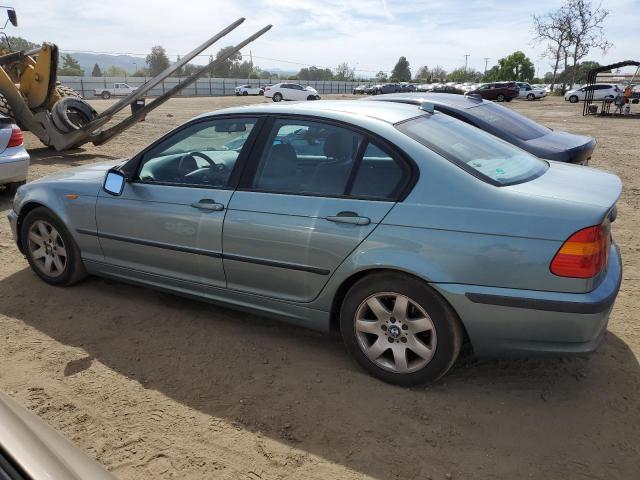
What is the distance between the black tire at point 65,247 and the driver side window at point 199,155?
934 millimetres

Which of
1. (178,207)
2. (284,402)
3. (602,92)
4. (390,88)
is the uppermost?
(390,88)

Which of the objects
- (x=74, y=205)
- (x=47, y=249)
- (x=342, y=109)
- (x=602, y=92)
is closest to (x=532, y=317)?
(x=342, y=109)

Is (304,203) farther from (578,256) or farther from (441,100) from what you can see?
(441,100)

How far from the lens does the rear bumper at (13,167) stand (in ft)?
22.5

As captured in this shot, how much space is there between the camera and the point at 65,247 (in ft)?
14.0

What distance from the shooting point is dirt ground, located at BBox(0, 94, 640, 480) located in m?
2.49

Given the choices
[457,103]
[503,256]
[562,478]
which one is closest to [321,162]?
[503,256]

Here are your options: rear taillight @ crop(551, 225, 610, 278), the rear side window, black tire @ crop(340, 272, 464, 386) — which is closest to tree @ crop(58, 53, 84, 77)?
the rear side window

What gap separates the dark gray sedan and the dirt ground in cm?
208

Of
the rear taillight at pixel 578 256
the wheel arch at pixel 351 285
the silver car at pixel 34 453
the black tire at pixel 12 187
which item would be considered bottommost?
the black tire at pixel 12 187

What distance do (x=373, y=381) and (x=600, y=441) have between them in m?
1.19

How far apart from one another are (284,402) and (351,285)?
0.76m

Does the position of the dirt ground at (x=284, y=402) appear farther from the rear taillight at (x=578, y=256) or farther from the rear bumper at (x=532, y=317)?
the rear taillight at (x=578, y=256)

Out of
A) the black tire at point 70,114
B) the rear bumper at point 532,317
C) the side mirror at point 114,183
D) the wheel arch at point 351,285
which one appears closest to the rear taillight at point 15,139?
the side mirror at point 114,183
